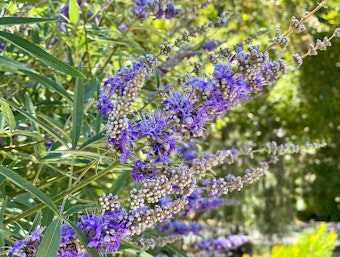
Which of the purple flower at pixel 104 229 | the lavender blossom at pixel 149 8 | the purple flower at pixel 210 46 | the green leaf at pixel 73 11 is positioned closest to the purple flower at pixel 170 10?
the lavender blossom at pixel 149 8

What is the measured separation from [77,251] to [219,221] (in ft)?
15.4

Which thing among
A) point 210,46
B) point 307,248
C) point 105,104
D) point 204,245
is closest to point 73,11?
point 105,104

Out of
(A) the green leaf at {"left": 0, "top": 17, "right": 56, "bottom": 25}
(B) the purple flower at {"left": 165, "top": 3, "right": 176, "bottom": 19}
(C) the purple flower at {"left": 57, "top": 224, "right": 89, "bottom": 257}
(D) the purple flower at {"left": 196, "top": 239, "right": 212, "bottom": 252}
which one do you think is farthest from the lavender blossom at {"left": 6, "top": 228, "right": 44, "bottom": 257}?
(D) the purple flower at {"left": 196, "top": 239, "right": 212, "bottom": 252}

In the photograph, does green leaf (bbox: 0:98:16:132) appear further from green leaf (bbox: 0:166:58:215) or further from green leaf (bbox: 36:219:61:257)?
green leaf (bbox: 36:219:61:257)

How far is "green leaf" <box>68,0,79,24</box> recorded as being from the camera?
2.01 m

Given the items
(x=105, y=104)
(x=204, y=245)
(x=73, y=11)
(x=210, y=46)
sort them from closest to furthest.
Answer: (x=105, y=104)
(x=73, y=11)
(x=210, y=46)
(x=204, y=245)

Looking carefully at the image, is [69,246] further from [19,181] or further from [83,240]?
[19,181]

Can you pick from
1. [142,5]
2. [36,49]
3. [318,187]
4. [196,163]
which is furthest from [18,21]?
[318,187]

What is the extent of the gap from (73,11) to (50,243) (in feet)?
3.73

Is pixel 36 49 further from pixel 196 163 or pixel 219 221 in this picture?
pixel 219 221

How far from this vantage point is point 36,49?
4.19 feet

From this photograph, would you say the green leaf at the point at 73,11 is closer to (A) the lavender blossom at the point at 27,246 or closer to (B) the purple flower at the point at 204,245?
(A) the lavender blossom at the point at 27,246

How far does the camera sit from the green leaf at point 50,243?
3.77 feet

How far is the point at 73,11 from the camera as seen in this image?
2080mm
